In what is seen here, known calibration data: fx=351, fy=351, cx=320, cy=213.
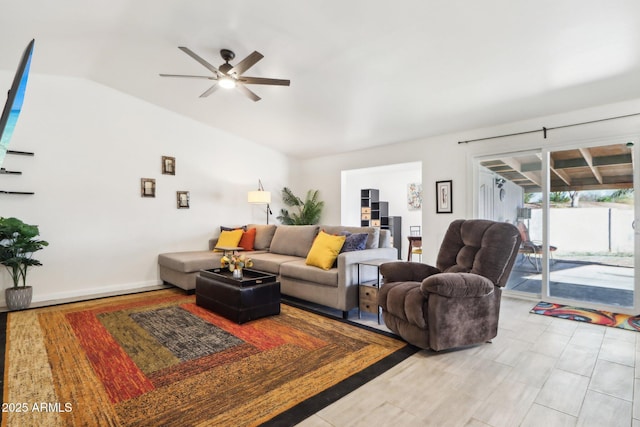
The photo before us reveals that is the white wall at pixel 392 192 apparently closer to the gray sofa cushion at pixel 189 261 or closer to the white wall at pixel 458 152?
the white wall at pixel 458 152

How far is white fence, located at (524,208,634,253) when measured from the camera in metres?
3.83

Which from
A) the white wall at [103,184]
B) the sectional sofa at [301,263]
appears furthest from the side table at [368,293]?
the white wall at [103,184]

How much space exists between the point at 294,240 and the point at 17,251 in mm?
3156

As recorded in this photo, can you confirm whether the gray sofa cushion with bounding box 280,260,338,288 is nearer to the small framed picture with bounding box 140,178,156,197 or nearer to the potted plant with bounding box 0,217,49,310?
the small framed picture with bounding box 140,178,156,197

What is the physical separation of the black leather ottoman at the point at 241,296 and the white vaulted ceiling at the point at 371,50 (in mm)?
2317

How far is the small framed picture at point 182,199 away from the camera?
216 inches

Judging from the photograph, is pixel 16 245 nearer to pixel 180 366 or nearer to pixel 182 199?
pixel 182 199

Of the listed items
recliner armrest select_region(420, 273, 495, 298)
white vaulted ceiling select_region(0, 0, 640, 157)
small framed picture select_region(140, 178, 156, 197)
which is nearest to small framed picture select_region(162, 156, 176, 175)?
small framed picture select_region(140, 178, 156, 197)

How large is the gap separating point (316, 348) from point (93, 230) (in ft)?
11.9

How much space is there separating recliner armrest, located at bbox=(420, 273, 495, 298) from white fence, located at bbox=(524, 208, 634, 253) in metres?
2.15

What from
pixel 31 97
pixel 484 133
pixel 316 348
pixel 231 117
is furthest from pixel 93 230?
pixel 484 133

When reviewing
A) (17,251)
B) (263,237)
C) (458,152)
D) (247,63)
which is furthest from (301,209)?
(17,251)

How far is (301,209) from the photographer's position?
23.4ft

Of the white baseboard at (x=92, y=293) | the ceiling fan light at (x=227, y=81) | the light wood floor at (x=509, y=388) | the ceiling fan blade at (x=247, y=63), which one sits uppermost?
the ceiling fan blade at (x=247, y=63)
